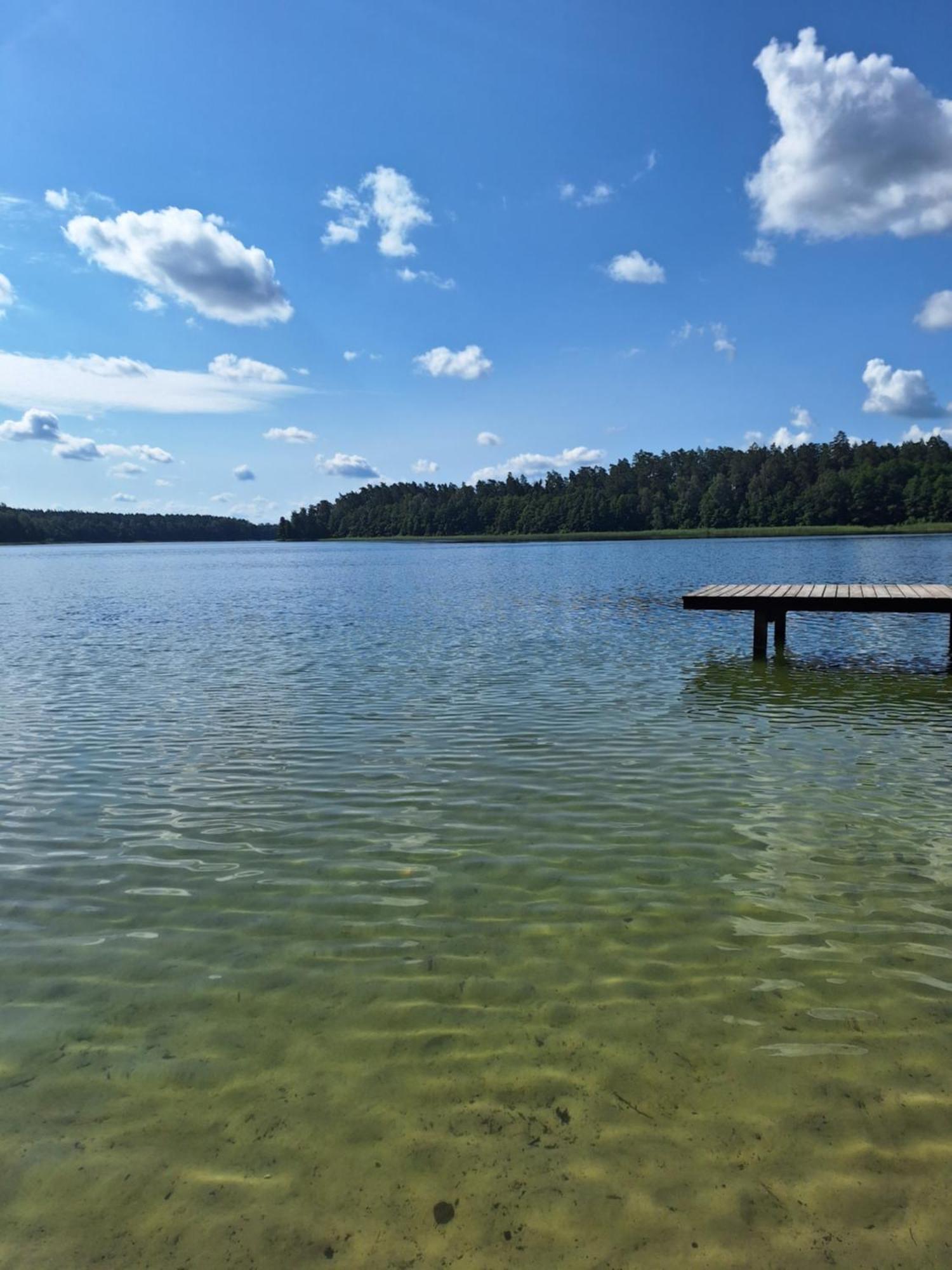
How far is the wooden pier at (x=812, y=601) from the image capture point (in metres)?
16.5

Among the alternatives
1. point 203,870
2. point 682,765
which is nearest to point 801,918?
point 682,765

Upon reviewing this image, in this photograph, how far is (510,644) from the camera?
20.7 m

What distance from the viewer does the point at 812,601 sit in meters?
17.1

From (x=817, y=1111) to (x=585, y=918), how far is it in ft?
7.23

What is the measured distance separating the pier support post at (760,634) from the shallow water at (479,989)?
5441 millimetres

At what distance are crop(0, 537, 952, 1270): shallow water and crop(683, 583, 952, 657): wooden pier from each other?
4479mm

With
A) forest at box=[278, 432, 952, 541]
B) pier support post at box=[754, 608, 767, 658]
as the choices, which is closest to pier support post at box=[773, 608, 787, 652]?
pier support post at box=[754, 608, 767, 658]

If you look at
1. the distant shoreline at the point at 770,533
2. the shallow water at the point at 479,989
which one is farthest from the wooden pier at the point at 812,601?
the distant shoreline at the point at 770,533

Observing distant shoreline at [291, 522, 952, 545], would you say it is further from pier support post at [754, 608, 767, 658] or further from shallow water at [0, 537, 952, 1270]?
shallow water at [0, 537, 952, 1270]

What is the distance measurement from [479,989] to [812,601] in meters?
14.5

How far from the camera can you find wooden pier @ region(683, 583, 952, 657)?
16484 millimetres

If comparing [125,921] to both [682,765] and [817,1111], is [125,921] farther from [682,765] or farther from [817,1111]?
[682,765]

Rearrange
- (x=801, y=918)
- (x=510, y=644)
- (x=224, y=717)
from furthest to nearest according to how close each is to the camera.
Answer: (x=510, y=644) < (x=224, y=717) < (x=801, y=918)

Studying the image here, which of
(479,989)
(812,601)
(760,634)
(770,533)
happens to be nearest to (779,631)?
(760,634)
